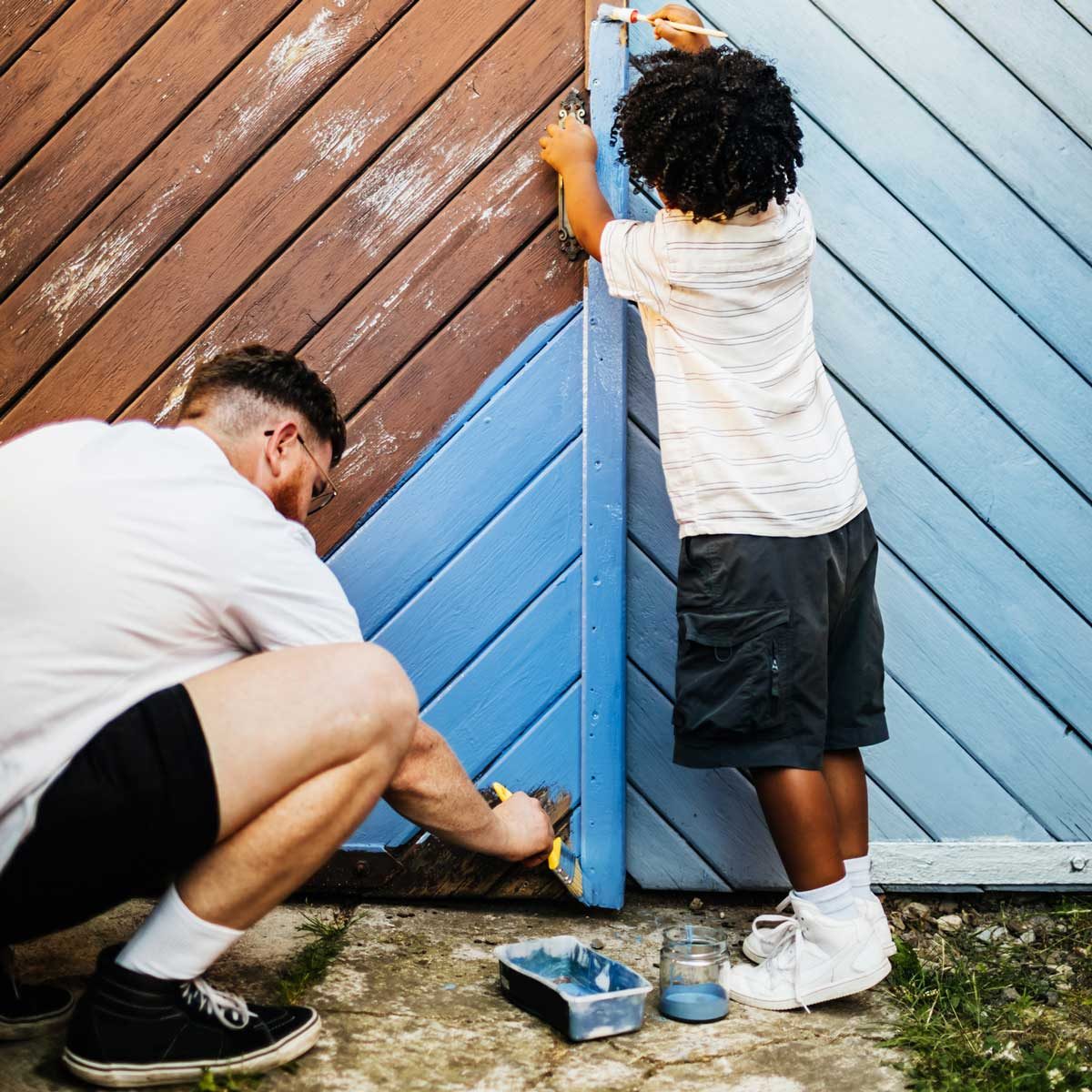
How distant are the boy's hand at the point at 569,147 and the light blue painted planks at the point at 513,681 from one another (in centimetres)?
79

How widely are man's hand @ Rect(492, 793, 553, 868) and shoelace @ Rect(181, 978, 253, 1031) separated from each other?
20.5 inches

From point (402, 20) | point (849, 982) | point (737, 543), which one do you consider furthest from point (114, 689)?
point (402, 20)

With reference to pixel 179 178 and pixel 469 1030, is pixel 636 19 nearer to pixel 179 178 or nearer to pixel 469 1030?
pixel 179 178

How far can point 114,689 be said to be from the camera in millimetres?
1530

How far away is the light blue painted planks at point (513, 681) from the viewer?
236 centimetres

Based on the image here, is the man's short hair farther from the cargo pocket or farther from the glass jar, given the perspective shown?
the glass jar

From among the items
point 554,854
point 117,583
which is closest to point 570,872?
point 554,854

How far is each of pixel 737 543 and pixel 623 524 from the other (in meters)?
0.38

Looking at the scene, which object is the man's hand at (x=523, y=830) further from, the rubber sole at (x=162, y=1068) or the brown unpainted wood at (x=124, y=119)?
the brown unpainted wood at (x=124, y=119)

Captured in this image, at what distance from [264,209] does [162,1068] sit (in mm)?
1567

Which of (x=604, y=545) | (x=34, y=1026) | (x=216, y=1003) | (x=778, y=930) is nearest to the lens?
(x=216, y=1003)

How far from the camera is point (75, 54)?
2293 mm

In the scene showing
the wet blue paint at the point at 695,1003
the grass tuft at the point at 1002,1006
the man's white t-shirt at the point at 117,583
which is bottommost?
the grass tuft at the point at 1002,1006

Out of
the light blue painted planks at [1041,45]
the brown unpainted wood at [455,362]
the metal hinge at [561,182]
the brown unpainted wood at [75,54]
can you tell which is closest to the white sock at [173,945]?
the brown unpainted wood at [455,362]
